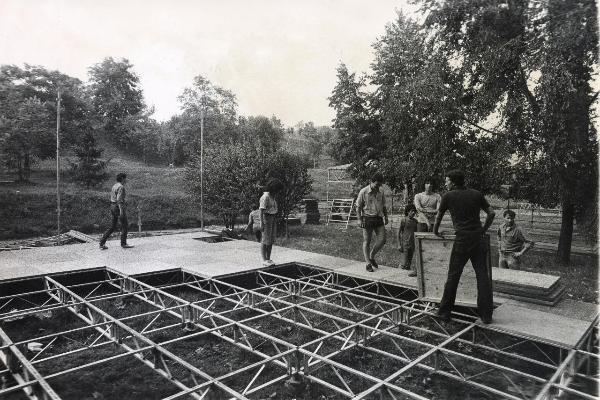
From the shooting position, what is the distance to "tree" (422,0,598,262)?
10.4 meters

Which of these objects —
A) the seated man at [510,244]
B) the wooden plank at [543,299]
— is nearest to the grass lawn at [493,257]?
the seated man at [510,244]

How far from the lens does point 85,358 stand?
5.78m

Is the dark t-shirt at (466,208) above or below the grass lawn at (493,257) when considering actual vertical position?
above

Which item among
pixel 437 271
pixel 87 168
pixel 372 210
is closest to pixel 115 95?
pixel 87 168

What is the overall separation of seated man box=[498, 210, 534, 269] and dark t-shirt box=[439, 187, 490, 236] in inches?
154

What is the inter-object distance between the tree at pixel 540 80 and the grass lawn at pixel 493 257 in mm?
809

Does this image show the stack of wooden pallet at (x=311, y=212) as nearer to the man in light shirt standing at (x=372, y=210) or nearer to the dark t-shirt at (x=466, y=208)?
the man in light shirt standing at (x=372, y=210)

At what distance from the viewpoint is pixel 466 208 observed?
Result: 5273mm

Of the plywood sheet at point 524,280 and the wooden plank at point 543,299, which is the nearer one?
the wooden plank at point 543,299

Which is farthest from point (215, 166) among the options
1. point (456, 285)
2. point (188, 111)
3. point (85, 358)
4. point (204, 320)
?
point (188, 111)

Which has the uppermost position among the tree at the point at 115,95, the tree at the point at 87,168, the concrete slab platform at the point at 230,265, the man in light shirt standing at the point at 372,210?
the tree at the point at 115,95

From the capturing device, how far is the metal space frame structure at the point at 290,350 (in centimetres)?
430

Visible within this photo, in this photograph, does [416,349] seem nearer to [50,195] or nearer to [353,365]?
[353,365]

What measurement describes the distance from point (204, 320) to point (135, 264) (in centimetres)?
276
